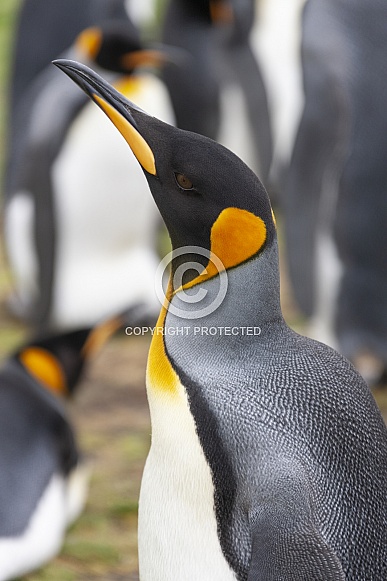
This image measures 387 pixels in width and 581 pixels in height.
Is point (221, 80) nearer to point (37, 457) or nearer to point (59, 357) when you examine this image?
point (59, 357)

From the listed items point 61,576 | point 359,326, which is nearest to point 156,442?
point 61,576

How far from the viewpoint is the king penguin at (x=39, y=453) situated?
102 inches

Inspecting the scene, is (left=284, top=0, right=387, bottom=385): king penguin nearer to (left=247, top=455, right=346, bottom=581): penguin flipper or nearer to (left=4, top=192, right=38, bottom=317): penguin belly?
(left=4, top=192, right=38, bottom=317): penguin belly

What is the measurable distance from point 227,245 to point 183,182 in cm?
11

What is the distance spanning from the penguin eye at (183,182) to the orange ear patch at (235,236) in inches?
2.7

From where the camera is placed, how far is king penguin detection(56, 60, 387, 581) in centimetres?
150

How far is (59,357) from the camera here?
10.2ft

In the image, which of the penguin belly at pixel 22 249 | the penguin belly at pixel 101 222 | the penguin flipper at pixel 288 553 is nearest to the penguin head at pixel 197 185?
the penguin flipper at pixel 288 553

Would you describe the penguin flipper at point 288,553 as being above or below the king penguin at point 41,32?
above

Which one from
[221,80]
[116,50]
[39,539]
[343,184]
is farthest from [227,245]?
[221,80]

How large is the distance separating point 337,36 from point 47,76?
5.14ft

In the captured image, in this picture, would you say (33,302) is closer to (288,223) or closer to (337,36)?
(288,223)

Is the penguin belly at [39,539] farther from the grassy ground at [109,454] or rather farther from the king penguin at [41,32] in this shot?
the king penguin at [41,32]

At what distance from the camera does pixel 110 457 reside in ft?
10.9
